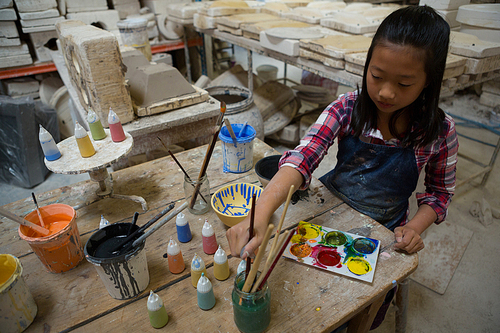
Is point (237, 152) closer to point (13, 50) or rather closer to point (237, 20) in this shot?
point (237, 20)

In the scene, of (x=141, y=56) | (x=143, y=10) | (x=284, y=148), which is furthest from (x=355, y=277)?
(x=143, y=10)

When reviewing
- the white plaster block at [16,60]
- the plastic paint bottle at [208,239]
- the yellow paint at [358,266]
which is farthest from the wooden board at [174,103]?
the white plaster block at [16,60]

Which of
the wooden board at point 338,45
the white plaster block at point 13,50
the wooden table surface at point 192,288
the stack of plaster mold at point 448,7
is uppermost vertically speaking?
the stack of plaster mold at point 448,7

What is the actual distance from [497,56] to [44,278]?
291 cm

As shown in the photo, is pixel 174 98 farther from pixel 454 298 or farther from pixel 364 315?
pixel 454 298

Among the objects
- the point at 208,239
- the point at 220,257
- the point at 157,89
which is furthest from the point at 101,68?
the point at 220,257

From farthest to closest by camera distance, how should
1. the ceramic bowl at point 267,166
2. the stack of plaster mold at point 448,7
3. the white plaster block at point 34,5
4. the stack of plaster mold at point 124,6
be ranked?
the stack of plaster mold at point 124,6
the white plaster block at point 34,5
the stack of plaster mold at point 448,7
the ceramic bowl at point 267,166

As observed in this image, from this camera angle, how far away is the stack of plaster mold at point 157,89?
2293 mm

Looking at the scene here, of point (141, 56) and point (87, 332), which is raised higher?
point (141, 56)

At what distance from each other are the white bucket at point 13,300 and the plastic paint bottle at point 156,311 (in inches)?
14.6

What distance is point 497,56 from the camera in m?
2.20

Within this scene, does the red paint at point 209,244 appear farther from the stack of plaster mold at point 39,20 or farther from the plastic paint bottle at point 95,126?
the stack of plaster mold at point 39,20

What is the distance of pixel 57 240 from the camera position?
1.05 metres

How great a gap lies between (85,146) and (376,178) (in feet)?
4.27
